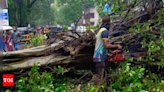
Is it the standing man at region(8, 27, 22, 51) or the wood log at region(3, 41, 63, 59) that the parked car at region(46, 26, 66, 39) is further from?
the standing man at region(8, 27, 22, 51)

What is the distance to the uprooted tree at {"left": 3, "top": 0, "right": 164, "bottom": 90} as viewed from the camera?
130 inches

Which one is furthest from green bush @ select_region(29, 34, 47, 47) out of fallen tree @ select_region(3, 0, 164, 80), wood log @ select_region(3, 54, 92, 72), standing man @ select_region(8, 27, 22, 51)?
wood log @ select_region(3, 54, 92, 72)

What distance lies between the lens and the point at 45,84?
2832mm

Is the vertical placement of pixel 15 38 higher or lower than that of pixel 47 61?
higher

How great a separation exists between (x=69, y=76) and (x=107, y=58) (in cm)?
143

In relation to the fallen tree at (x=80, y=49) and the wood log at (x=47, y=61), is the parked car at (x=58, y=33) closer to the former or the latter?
the fallen tree at (x=80, y=49)

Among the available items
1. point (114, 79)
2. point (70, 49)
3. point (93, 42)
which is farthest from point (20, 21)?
point (114, 79)

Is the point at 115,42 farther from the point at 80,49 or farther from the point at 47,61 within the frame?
the point at 47,61

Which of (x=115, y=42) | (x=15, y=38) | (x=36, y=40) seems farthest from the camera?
(x=15, y=38)

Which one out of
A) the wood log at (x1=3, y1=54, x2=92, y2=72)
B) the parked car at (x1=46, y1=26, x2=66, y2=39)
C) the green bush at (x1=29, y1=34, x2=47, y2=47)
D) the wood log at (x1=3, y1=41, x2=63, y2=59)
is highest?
the parked car at (x1=46, y1=26, x2=66, y2=39)

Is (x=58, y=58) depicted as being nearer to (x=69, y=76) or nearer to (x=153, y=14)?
(x=69, y=76)

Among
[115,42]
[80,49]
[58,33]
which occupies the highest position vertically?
[58,33]

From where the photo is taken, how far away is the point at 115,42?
3.84m

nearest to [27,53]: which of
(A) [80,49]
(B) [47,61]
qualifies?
(B) [47,61]
